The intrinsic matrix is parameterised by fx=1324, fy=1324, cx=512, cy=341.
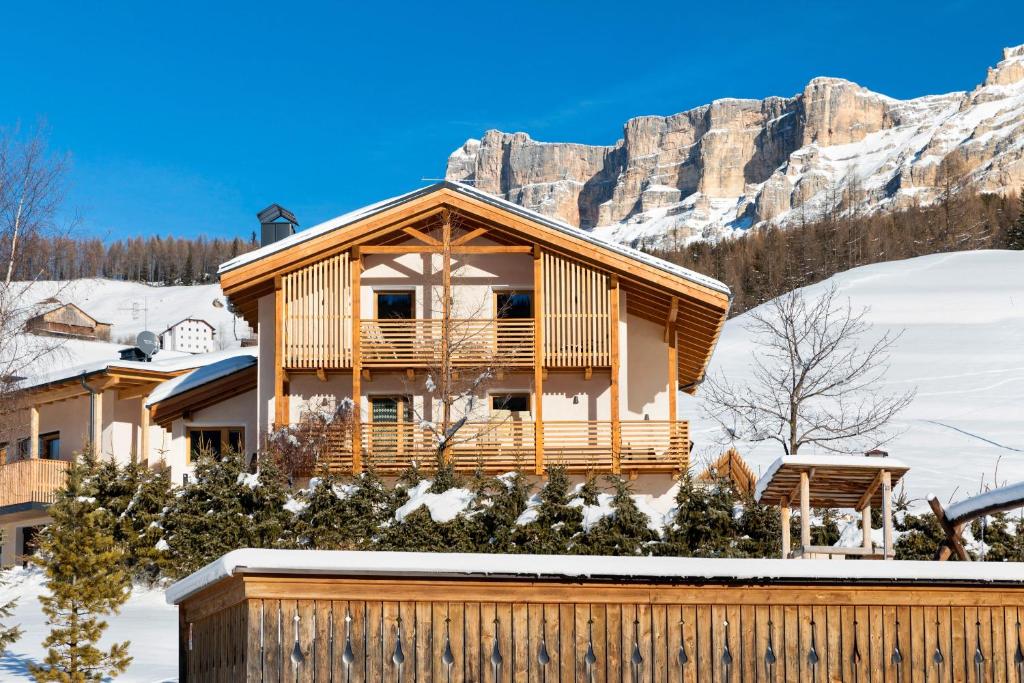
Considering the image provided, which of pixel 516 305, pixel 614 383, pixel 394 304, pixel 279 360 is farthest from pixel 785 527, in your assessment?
pixel 394 304

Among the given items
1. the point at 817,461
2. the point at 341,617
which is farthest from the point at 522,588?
the point at 817,461

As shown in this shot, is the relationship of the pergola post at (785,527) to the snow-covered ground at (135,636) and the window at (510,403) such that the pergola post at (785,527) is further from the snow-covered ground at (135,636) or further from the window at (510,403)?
the window at (510,403)

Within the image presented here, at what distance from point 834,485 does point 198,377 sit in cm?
1746

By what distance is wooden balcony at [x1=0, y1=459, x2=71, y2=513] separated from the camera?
2661 centimetres

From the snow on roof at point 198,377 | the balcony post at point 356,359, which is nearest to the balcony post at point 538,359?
the balcony post at point 356,359

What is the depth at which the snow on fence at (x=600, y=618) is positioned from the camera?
293 inches

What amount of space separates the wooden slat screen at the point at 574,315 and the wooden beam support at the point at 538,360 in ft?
0.37

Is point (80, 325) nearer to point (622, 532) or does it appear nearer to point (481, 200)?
point (481, 200)

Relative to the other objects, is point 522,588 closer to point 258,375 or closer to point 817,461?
point 817,461

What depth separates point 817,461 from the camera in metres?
12.0

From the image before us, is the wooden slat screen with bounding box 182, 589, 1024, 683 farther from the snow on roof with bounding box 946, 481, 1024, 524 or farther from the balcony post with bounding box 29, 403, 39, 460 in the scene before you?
the balcony post with bounding box 29, 403, 39, 460

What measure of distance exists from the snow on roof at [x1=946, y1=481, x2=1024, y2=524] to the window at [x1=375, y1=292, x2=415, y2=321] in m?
17.1

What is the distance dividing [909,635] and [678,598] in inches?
57.9

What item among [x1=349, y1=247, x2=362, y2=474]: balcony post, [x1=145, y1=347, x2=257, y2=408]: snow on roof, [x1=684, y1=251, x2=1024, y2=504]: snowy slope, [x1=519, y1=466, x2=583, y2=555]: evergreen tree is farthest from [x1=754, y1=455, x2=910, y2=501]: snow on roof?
[x1=145, y1=347, x2=257, y2=408]: snow on roof
